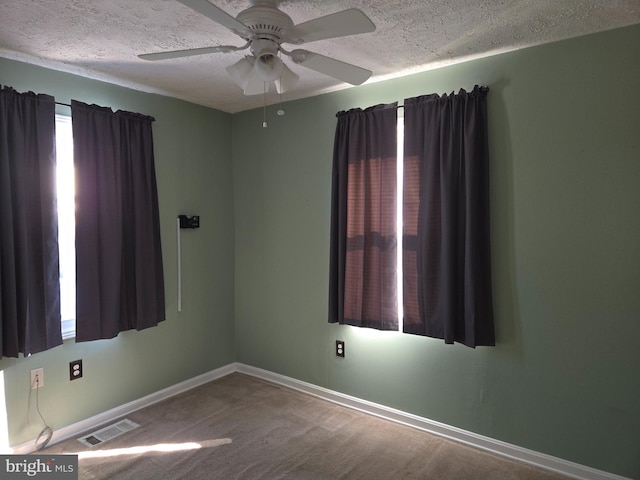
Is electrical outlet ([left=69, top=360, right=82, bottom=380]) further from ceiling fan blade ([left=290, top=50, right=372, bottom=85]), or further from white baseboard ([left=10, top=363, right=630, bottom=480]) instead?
ceiling fan blade ([left=290, top=50, right=372, bottom=85])

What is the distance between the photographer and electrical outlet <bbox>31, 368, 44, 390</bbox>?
2.59 m

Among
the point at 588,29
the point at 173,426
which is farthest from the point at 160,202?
the point at 588,29

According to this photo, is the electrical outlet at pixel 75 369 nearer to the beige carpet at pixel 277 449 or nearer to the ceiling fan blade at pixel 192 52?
the beige carpet at pixel 277 449

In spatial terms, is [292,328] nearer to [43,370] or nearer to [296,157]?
[296,157]

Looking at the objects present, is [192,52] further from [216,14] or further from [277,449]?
[277,449]

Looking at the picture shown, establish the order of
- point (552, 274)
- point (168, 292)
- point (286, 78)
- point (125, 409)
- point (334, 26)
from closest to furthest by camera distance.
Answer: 1. point (334, 26)
2. point (286, 78)
3. point (552, 274)
4. point (125, 409)
5. point (168, 292)

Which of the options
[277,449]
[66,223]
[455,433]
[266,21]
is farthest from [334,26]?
[455,433]

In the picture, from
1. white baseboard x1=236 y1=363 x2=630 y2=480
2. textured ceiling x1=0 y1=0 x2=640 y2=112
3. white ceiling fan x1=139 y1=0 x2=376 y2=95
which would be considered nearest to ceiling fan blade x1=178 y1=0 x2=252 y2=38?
white ceiling fan x1=139 y1=0 x2=376 y2=95

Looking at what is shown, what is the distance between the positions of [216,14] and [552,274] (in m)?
2.17

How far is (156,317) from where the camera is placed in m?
3.16

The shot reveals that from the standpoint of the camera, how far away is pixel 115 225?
9.44ft

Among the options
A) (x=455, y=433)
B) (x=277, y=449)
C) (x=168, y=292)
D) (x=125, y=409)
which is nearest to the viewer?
(x=277, y=449)

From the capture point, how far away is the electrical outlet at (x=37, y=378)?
8.49 feet

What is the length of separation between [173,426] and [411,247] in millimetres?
2057
